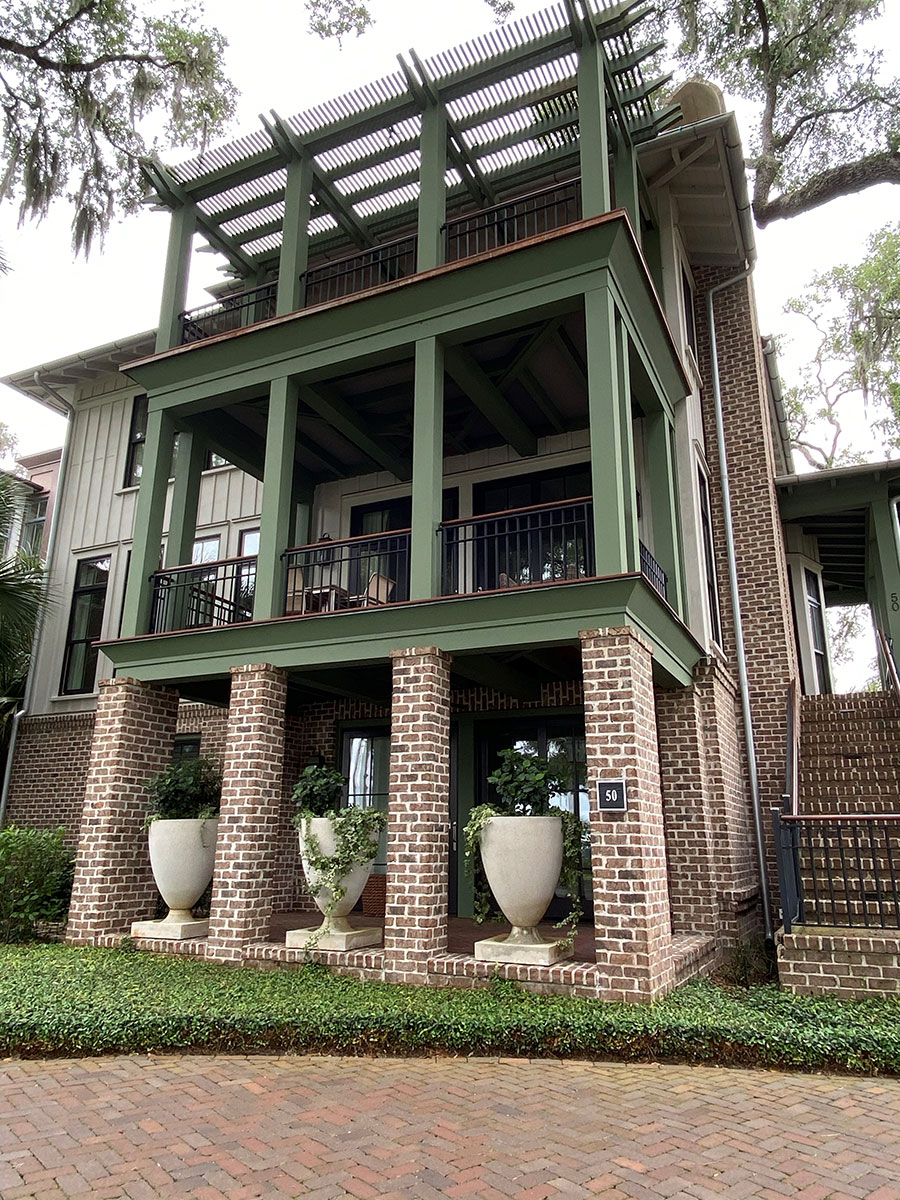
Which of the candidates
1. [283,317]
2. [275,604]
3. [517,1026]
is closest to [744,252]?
[283,317]

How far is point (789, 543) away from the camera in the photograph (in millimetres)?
12812

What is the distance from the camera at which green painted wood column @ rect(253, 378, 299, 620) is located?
8383 mm

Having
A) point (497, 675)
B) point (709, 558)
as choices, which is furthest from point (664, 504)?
point (497, 675)

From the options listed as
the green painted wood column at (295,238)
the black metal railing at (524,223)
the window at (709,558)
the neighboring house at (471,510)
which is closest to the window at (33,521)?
the neighboring house at (471,510)

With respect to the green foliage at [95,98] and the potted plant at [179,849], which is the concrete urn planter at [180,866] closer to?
the potted plant at [179,849]

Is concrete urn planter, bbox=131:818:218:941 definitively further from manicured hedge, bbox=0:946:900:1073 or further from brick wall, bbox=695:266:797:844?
brick wall, bbox=695:266:797:844

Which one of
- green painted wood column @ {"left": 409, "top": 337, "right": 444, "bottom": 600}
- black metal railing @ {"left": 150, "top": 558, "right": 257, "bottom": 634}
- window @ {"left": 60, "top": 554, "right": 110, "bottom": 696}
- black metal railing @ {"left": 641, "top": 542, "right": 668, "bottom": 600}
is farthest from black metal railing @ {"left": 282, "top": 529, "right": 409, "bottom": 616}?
window @ {"left": 60, "top": 554, "right": 110, "bottom": 696}

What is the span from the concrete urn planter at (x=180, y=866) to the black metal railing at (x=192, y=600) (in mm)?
2116

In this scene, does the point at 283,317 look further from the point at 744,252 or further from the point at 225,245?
the point at 744,252

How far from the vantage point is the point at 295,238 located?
30.5 ft

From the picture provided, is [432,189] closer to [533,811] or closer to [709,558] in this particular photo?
[709,558]

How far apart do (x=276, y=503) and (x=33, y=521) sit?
10.5 m

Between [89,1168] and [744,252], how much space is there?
1197 centimetres

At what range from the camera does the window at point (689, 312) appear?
1089 cm
